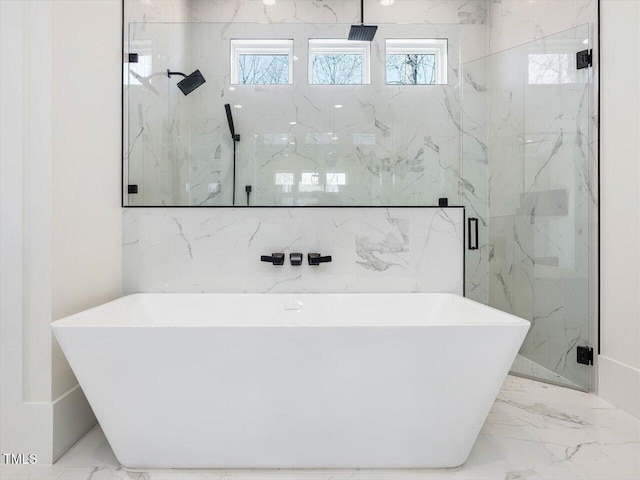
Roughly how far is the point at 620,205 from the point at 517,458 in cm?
146

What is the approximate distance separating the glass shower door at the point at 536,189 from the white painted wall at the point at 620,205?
0.38 ft

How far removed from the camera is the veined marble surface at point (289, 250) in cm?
225

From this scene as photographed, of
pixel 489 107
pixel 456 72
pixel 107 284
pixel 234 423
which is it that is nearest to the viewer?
pixel 234 423

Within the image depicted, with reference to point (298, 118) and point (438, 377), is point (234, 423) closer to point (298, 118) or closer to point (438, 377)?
point (438, 377)

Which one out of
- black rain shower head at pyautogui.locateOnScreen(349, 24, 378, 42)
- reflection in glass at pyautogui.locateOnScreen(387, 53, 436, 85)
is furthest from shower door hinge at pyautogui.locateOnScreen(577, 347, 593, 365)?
black rain shower head at pyautogui.locateOnScreen(349, 24, 378, 42)

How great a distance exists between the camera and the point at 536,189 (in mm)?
2635

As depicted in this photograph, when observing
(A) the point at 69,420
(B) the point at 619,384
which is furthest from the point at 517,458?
(A) the point at 69,420

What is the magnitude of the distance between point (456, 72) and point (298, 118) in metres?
1.01

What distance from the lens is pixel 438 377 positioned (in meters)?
1.40

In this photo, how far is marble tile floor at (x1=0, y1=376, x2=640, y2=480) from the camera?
150cm

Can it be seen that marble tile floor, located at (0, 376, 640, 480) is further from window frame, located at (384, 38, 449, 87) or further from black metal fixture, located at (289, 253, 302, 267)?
window frame, located at (384, 38, 449, 87)

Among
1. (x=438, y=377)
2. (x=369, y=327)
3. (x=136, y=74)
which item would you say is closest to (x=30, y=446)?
(x=369, y=327)

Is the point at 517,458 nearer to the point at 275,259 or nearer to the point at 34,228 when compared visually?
the point at 275,259

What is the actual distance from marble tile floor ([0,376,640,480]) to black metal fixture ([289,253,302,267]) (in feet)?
3.27
